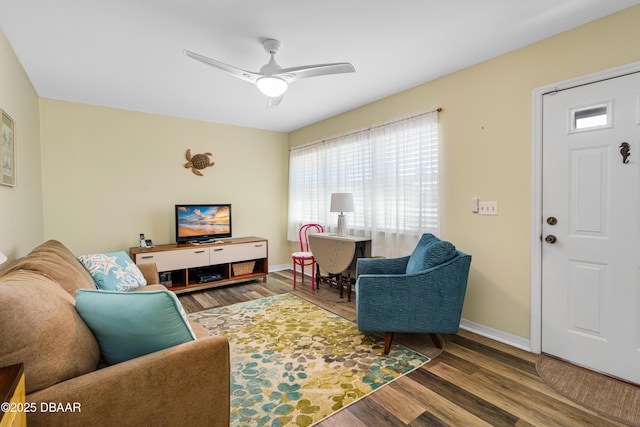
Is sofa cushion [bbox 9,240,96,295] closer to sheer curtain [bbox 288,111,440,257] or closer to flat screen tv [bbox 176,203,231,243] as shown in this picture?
flat screen tv [bbox 176,203,231,243]

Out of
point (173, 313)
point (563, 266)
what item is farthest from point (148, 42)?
point (563, 266)

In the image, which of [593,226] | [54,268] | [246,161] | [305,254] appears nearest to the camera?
[54,268]

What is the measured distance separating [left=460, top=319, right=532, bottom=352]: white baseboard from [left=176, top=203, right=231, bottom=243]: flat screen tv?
3.35 m

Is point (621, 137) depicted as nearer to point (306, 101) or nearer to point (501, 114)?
point (501, 114)

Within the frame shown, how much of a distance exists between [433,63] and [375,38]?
72 cm

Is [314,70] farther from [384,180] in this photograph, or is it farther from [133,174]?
[133,174]

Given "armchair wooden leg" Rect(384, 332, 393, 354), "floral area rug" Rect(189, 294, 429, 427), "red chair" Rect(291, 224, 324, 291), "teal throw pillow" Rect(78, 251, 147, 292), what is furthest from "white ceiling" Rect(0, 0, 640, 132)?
"floral area rug" Rect(189, 294, 429, 427)

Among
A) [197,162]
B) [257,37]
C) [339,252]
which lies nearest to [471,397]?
[339,252]

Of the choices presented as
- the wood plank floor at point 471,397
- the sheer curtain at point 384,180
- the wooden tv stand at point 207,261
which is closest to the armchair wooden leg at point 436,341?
the wood plank floor at point 471,397

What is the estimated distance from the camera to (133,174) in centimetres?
394

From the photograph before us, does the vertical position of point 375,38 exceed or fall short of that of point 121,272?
it exceeds it

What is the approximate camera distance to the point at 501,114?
2.53 m

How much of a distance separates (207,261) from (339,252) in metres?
1.81

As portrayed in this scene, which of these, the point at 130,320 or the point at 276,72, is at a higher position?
the point at 276,72
